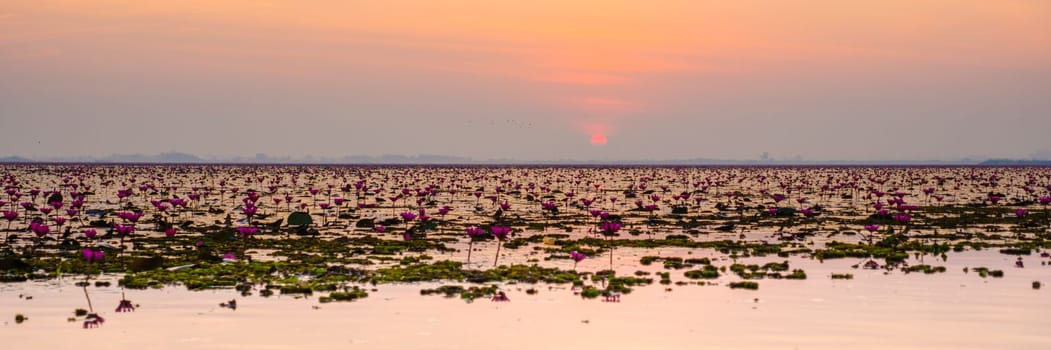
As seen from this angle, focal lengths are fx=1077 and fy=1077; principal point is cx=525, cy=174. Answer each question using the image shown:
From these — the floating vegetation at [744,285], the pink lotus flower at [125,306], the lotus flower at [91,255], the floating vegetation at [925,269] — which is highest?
the lotus flower at [91,255]

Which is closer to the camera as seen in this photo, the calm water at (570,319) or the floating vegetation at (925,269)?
the calm water at (570,319)

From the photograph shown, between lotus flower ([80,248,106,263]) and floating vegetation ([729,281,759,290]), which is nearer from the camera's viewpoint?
lotus flower ([80,248,106,263])

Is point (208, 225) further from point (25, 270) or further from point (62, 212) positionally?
point (25, 270)

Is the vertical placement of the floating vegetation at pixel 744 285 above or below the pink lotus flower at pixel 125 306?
above

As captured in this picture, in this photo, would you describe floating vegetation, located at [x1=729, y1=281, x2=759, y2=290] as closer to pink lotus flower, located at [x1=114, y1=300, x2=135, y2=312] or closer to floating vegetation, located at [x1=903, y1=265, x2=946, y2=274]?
floating vegetation, located at [x1=903, y1=265, x2=946, y2=274]

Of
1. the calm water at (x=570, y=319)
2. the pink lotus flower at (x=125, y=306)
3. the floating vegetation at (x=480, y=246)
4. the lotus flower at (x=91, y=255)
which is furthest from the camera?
the floating vegetation at (x=480, y=246)

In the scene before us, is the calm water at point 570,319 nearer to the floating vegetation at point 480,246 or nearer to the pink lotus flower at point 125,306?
the pink lotus flower at point 125,306

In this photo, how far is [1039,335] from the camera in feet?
53.7

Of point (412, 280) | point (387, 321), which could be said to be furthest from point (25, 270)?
point (387, 321)

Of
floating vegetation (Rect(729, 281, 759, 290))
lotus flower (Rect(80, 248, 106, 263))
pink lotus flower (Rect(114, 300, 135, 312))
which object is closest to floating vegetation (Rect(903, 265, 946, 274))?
floating vegetation (Rect(729, 281, 759, 290))

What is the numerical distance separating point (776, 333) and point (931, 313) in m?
3.73

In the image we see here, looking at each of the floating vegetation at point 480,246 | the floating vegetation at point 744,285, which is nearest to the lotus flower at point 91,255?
the floating vegetation at point 480,246

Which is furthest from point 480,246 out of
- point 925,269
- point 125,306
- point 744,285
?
point 125,306

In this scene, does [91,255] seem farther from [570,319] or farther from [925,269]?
[925,269]
